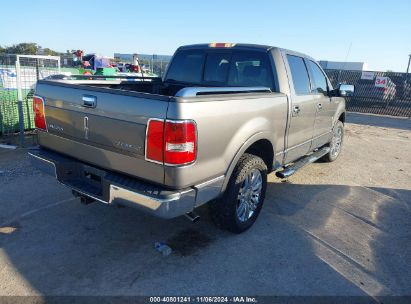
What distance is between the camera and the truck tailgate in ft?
8.93

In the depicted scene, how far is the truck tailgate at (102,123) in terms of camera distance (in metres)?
2.72

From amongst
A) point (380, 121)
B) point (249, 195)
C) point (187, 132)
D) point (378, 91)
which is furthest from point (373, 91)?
point (187, 132)

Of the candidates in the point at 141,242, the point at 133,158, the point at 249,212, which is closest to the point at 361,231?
the point at 249,212

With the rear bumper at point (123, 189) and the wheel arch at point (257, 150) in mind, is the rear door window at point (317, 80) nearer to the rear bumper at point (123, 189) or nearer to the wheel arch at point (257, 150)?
the wheel arch at point (257, 150)

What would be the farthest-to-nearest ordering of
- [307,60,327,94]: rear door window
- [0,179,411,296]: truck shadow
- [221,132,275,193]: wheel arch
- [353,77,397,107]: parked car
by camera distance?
[353,77,397,107]: parked car → [307,60,327,94]: rear door window → [221,132,275,193]: wheel arch → [0,179,411,296]: truck shadow

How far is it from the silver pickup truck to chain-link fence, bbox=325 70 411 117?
13742mm

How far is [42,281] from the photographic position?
9.50 ft

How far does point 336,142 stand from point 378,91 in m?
11.9

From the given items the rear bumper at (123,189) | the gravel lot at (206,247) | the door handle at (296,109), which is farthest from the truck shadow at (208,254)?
the door handle at (296,109)

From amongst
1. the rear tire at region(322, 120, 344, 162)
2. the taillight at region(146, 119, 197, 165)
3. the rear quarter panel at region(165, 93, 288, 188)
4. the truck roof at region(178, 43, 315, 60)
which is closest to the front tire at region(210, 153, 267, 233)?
the rear quarter panel at region(165, 93, 288, 188)

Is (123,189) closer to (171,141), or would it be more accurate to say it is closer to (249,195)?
(171,141)

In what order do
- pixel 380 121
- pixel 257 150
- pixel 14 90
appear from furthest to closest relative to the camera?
pixel 380 121 → pixel 14 90 → pixel 257 150

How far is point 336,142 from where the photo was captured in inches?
275

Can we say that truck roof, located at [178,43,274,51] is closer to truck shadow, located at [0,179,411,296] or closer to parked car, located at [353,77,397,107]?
truck shadow, located at [0,179,411,296]
